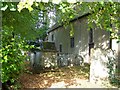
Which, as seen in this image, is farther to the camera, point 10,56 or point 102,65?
point 102,65

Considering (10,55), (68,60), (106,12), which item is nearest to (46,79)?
(10,55)

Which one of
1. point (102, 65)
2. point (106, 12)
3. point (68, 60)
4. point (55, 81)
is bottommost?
point (55, 81)

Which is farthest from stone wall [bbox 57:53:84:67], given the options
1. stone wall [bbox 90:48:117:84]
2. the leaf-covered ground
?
stone wall [bbox 90:48:117:84]

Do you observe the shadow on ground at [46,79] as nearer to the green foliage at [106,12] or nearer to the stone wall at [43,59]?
the stone wall at [43,59]

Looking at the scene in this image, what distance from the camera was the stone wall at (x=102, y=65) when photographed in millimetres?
9453

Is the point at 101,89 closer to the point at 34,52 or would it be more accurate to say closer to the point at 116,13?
the point at 116,13

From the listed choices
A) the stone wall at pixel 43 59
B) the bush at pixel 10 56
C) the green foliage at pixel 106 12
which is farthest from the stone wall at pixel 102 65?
the stone wall at pixel 43 59

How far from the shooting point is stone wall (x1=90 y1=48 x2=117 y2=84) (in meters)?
9.45

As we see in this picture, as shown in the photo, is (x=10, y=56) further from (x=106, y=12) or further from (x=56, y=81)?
(x=56, y=81)

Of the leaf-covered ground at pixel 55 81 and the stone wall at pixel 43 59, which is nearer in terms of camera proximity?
the leaf-covered ground at pixel 55 81

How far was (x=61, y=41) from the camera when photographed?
2395 cm

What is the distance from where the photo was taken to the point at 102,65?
962 centimetres

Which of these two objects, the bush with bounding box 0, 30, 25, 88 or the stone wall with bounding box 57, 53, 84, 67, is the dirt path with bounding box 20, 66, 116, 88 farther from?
the stone wall with bounding box 57, 53, 84, 67

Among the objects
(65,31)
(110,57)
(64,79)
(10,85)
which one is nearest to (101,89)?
(110,57)
